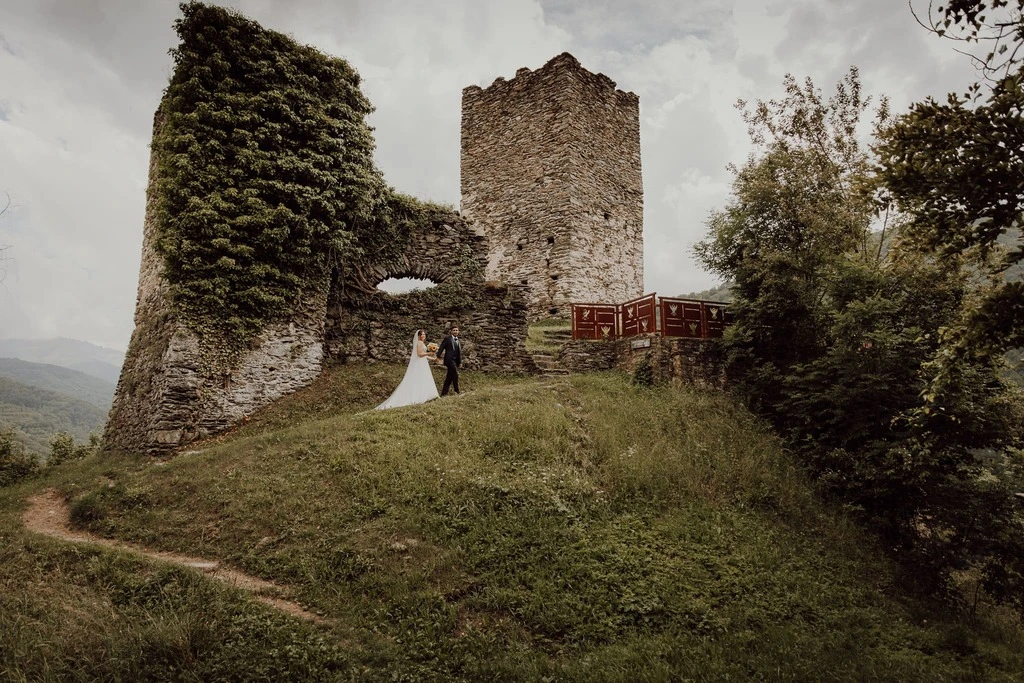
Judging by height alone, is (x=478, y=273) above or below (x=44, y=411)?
above

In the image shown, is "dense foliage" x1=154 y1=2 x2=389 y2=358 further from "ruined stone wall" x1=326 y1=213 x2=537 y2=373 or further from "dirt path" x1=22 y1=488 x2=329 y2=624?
"dirt path" x1=22 y1=488 x2=329 y2=624

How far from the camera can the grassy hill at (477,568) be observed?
5.02m

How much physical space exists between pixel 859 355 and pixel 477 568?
355 inches

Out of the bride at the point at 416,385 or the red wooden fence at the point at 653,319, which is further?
the red wooden fence at the point at 653,319

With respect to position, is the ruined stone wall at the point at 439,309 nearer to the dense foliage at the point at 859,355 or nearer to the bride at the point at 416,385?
the bride at the point at 416,385

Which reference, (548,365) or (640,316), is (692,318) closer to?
(640,316)

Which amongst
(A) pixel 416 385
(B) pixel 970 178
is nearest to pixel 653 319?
(A) pixel 416 385

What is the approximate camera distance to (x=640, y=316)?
14664 mm

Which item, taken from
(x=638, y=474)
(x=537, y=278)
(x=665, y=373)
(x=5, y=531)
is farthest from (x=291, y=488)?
(x=537, y=278)

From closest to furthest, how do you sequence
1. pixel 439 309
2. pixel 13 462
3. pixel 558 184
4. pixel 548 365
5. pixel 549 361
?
1. pixel 13 462
2. pixel 439 309
3. pixel 548 365
4. pixel 549 361
5. pixel 558 184

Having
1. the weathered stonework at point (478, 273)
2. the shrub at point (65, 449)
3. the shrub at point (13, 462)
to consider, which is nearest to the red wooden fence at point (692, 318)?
the weathered stonework at point (478, 273)

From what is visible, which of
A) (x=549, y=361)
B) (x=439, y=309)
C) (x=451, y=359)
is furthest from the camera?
(x=549, y=361)

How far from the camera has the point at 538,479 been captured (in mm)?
8320

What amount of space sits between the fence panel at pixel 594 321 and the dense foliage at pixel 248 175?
21.5 feet
